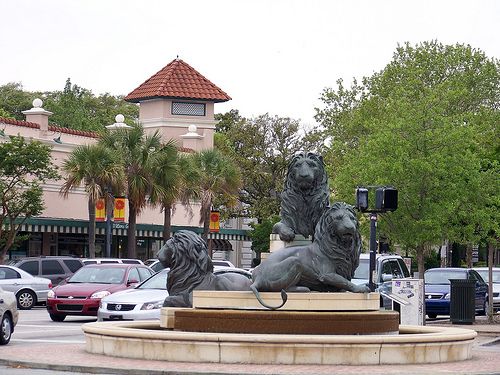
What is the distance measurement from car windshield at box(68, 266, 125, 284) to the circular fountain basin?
49.5 ft

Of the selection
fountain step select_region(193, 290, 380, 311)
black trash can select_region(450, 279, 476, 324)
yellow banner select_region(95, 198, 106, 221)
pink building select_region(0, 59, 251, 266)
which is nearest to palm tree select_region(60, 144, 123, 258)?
yellow banner select_region(95, 198, 106, 221)

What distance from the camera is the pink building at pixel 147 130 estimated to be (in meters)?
59.1

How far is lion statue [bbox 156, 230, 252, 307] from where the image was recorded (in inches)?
789

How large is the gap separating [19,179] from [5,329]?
104 ft

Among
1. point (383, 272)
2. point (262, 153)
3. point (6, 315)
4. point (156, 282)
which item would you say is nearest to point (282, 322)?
point (6, 315)

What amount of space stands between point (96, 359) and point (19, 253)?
41.9 metres

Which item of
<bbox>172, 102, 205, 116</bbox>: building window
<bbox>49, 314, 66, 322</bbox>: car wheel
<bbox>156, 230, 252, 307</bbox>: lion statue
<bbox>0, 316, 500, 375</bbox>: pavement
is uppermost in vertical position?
<bbox>172, 102, 205, 116</bbox>: building window

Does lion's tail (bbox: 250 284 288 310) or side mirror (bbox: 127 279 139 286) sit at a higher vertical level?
lion's tail (bbox: 250 284 288 310)

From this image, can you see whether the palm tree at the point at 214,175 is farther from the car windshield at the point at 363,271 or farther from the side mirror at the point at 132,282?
the car windshield at the point at 363,271

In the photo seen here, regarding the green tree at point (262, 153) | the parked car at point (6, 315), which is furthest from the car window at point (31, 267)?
the green tree at point (262, 153)

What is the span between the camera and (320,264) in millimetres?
18812

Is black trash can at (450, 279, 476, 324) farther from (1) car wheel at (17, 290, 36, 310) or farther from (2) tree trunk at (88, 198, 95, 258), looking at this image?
(2) tree trunk at (88, 198, 95, 258)

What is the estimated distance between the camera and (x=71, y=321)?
3312 centimetres

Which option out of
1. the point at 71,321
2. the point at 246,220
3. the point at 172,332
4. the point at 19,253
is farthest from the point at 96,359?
the point at 246,220
